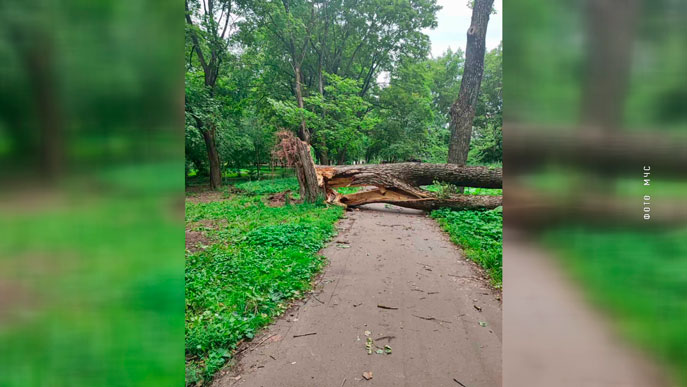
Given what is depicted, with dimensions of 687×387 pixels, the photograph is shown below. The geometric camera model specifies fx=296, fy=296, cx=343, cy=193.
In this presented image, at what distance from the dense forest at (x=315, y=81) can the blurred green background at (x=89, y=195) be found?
10.5 m

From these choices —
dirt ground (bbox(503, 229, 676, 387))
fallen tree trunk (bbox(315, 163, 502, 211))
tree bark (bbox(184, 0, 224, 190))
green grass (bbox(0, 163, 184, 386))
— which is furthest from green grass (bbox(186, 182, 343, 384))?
tree bark (bbox(184, 0, 224, 190))

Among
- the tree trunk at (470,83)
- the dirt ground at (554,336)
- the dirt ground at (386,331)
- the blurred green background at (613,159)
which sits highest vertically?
the tree trunk at (470,83)

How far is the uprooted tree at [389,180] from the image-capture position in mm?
8508

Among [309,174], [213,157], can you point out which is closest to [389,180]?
[309,174]

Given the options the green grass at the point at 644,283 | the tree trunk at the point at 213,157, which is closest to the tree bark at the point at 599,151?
the green grass at the point at 644,283

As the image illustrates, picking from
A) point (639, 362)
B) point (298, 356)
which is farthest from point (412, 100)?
point (639, 362)

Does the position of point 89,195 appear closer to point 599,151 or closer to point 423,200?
point 599,151

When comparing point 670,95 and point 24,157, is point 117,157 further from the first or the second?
point 670,95

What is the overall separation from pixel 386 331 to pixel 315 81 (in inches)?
661

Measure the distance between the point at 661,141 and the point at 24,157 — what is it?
47.5 inches

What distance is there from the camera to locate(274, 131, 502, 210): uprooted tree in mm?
8508

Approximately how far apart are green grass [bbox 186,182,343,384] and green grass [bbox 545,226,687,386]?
2366 millimetres

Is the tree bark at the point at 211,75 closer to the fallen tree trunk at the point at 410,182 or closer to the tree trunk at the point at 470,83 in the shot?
the fallen tree trunk at the point at 410,182

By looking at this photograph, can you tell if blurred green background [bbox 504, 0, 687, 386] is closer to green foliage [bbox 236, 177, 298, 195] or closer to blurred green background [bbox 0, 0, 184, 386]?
blurred green background [bbox 0, 0, 184, 386]
